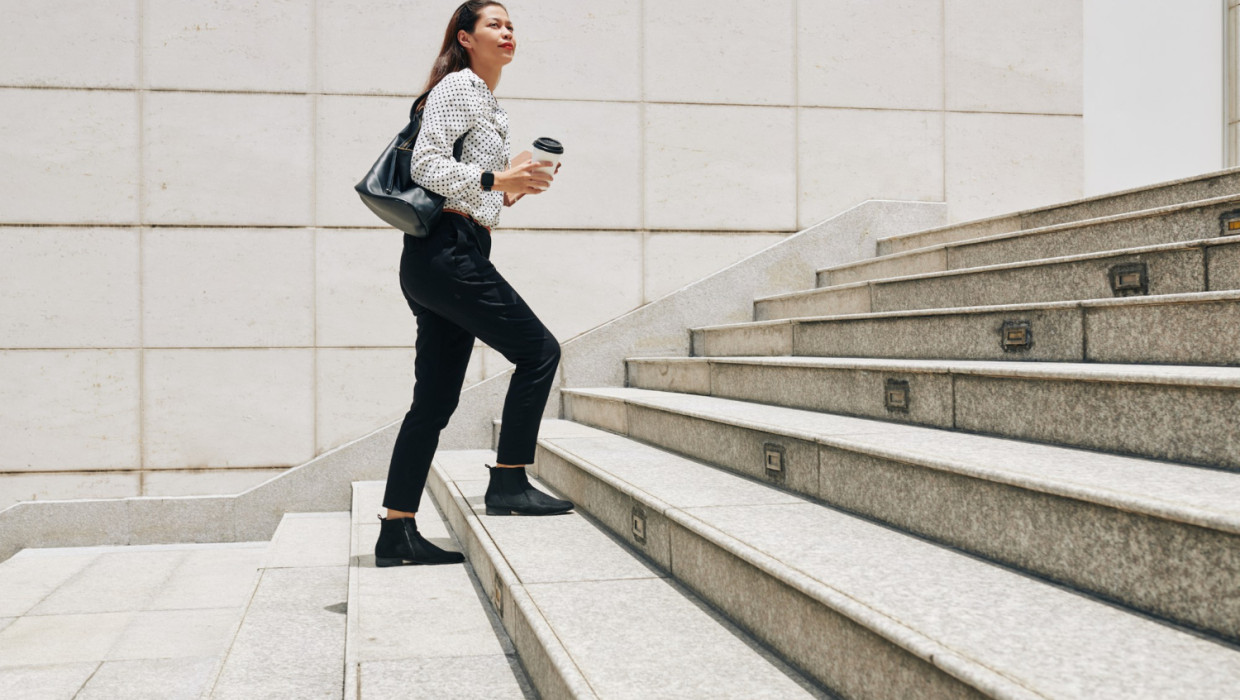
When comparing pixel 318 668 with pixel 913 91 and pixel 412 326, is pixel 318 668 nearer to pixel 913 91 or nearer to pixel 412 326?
pixel 412 326

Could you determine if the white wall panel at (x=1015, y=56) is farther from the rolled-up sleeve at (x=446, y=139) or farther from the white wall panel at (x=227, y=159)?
the rolled-up sleeve at (x=446, y=139)

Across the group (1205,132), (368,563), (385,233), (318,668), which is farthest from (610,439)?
(1205,132)

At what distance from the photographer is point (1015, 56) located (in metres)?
6.52

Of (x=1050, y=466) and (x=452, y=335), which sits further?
(x=452, y=335)

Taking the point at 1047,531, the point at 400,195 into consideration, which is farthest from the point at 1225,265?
the point at 400,195

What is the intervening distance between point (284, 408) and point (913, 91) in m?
4.83

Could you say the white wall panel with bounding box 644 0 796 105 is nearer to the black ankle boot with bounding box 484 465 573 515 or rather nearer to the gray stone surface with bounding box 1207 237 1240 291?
the black ankle boot with bounding box 484 465 573 515

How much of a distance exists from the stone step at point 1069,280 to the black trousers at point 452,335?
6.35 ft

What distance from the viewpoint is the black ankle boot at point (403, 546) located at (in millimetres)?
3219

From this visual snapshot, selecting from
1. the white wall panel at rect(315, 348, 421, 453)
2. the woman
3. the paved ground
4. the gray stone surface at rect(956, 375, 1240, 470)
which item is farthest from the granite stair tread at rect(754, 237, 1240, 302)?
the paved ground

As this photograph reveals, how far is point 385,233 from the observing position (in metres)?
5.98

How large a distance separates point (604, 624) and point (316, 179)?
180 inches

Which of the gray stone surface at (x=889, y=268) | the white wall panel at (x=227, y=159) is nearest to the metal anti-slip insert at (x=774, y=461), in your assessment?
the gray stone surface at (x=889, y=268)

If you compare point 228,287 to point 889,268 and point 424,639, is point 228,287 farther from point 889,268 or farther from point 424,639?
point 889,268
